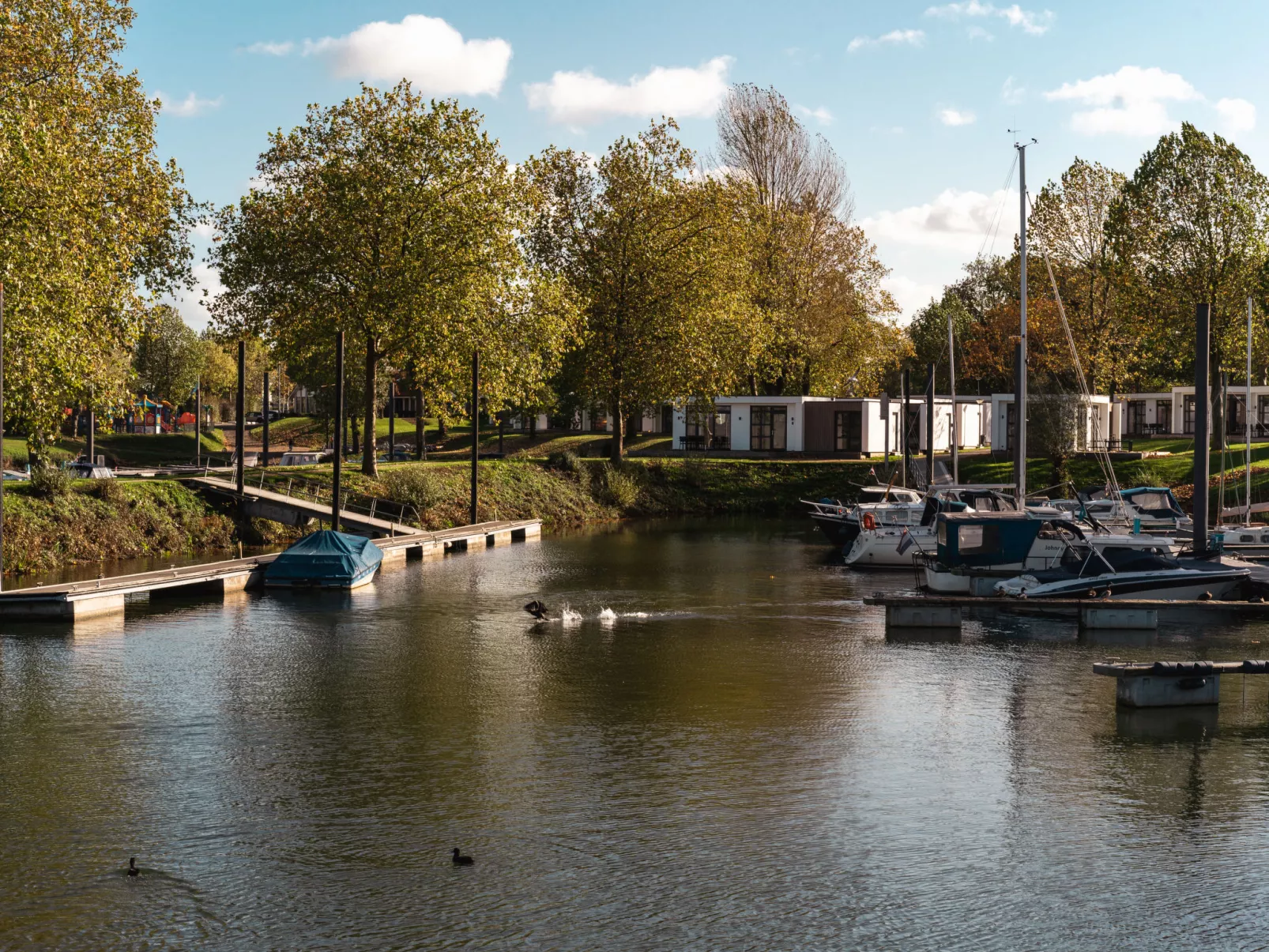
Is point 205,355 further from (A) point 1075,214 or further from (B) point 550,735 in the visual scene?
(B) point 550,735

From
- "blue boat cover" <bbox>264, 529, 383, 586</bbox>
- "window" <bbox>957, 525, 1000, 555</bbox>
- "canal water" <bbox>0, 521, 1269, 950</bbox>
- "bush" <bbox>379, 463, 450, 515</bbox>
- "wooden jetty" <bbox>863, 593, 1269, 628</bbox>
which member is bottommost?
"canal water" <bbox>0, 521, 1269, 950</bbox>

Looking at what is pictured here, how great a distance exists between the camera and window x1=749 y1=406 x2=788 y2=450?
91.6 m

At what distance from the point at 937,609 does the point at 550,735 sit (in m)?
14.5

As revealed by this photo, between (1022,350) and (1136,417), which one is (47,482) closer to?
(1022,350)

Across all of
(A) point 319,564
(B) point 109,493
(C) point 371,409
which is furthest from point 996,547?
(C) point 371,409

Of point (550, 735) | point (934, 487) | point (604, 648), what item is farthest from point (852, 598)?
point (550, 735)

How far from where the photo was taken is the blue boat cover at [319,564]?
39.8m

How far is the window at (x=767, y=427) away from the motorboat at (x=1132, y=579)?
56.2 m

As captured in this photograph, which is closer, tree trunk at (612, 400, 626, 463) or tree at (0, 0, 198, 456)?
tree at (0, 0, 198, 456)

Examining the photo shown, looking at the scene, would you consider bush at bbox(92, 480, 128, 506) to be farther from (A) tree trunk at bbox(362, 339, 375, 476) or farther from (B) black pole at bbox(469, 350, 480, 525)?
(B) black pole at bbox(469, 350, 480, 525)

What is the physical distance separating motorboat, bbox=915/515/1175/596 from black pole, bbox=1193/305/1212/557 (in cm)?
131

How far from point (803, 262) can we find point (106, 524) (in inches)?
2138

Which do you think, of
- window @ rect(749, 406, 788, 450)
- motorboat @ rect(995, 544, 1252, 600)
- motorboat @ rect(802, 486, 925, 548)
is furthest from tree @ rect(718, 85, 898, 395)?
motorboat @ rect(995, 544, 1252, 600)

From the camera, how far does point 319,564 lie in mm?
39969
